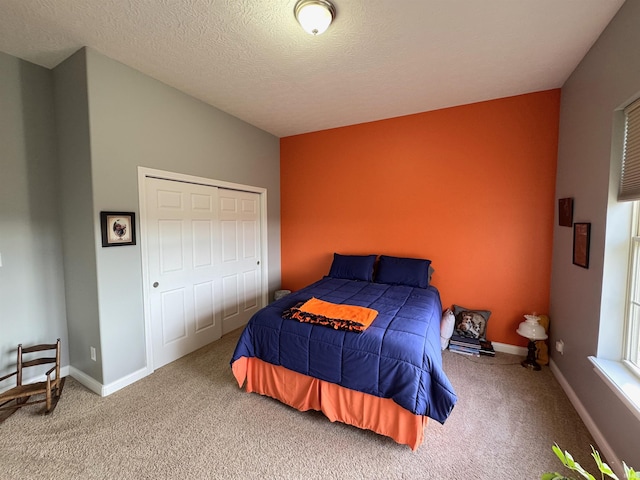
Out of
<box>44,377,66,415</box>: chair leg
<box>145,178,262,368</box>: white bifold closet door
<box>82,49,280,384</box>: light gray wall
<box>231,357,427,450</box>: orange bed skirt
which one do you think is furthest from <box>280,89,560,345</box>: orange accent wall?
<box>44,377,66,415</box>: chair leg

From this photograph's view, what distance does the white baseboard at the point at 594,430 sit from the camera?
1.45 meters

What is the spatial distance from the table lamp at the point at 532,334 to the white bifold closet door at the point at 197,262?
303 cm

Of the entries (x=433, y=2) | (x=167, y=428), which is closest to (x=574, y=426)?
(x=167, y=428)

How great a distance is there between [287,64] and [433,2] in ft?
3.56

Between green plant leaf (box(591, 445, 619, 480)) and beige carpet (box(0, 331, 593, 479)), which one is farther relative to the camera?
beige carpet (box(0, 331, 593, 479))

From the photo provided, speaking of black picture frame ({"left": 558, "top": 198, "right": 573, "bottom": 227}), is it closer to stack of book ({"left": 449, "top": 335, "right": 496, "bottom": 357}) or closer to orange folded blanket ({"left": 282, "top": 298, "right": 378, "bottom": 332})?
stack of book ({"left": 449, "top": 335, "right": 496, "bottom": 357})

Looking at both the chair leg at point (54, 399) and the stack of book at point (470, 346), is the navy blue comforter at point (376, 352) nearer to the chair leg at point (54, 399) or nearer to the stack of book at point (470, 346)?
the stack of book at point (470, 346)

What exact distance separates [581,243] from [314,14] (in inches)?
93.7

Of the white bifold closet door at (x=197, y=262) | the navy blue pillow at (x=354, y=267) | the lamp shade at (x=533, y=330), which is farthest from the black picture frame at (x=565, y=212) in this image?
the white bifold closet door at (x=197, y=262)

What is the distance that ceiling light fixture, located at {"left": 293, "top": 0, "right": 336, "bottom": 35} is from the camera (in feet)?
4.95

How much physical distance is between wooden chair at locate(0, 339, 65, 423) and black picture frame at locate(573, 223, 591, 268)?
3.83 meters

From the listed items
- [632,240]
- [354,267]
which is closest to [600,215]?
[632,240]

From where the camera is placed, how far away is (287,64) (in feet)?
6.93

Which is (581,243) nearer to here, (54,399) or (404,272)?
(404,272)
